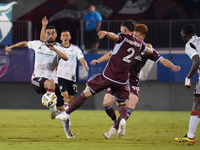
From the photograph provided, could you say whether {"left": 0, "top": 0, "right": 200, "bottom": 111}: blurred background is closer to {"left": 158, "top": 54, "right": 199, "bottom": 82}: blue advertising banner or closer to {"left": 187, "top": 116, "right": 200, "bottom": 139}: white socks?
{"left": 158, "top": 54, "right": 199, "bottom": 82}: blue advertising banner

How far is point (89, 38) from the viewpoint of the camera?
14.5 meters

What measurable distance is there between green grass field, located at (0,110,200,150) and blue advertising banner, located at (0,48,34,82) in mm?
2357

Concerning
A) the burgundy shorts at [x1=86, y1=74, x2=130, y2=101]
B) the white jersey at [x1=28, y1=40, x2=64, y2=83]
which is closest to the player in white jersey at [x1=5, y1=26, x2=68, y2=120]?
the white jersey at [x1=28, y1=40, x2=64, y2=83]

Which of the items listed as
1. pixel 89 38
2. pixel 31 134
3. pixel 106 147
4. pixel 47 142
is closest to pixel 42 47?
pixel 31 134

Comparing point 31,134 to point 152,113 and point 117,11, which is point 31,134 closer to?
point 152,113

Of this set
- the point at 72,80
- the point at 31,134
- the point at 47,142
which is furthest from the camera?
the point at 72,80

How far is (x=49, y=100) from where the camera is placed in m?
8.20

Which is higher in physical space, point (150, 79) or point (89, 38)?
point (89, 38)

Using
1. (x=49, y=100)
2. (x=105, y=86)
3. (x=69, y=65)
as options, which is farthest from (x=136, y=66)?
(x=69, y=65)

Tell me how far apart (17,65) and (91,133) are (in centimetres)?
642

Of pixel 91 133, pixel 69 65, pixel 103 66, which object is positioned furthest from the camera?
pixel 103 66

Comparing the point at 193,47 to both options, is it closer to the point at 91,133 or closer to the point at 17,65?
the point at 91,133

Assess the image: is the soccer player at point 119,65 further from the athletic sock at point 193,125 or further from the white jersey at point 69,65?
the white jersey at point 69,65

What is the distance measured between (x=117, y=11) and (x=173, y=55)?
3.61 meters
